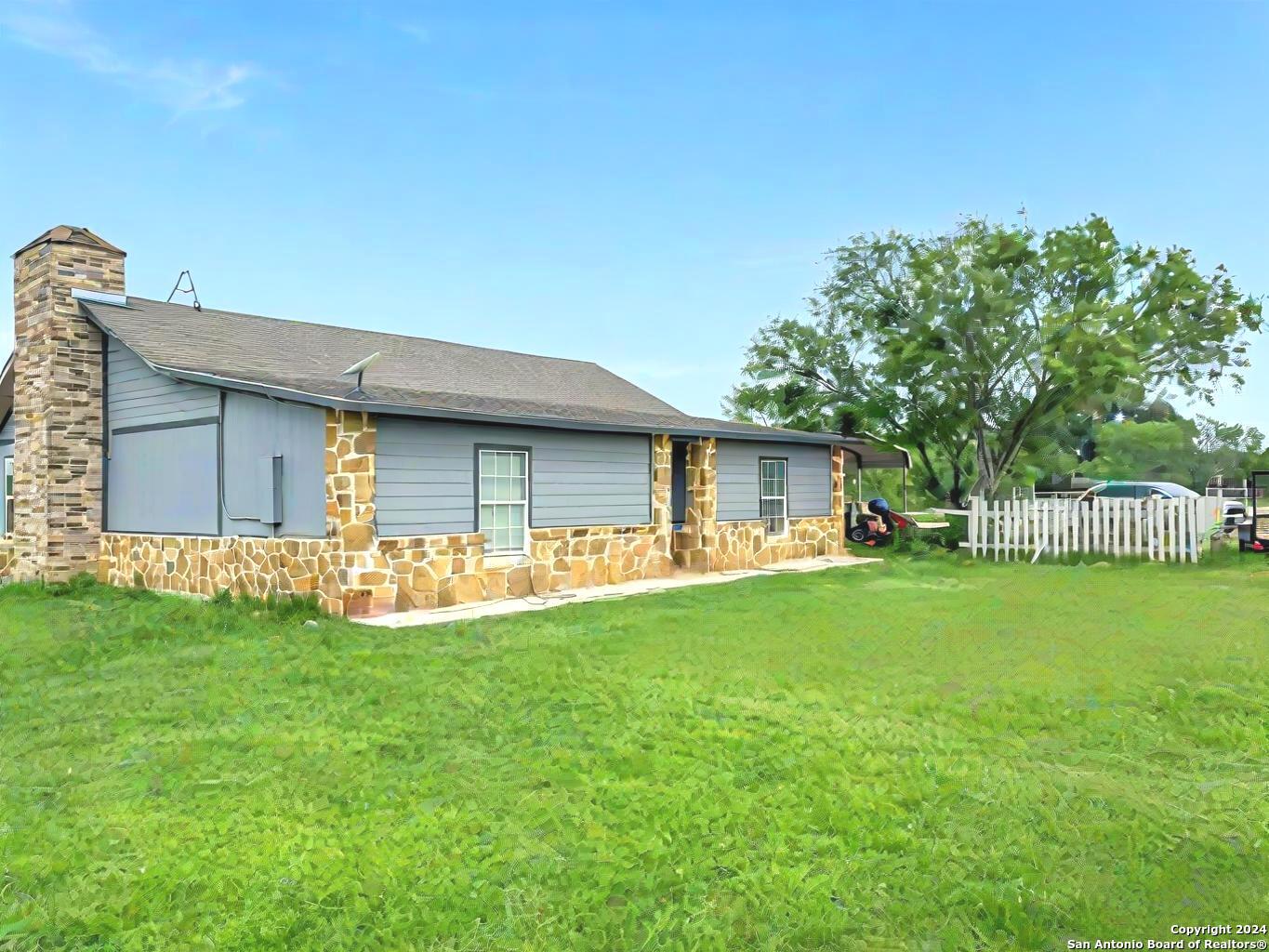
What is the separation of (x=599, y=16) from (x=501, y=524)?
9734 mm

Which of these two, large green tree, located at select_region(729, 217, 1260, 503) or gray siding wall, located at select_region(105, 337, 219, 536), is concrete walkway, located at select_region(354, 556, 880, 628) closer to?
gray siding wall, located at select_region(105, 337, 219, 536)

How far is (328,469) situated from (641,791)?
26.0ft

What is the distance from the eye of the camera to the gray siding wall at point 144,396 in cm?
1324

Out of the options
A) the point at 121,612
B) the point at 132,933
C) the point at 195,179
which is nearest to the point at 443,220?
the point at 195,179

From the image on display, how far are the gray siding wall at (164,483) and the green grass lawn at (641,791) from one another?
4.71 m

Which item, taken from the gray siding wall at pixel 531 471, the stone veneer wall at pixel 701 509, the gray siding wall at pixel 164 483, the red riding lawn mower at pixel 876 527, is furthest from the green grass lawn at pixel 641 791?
the red riding lawn mower at pixel 876 527

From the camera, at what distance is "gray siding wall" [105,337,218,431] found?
13240mm

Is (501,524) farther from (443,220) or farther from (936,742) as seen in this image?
(443,220)

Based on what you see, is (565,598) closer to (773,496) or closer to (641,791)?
(773,496)

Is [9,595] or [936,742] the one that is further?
[9,595]

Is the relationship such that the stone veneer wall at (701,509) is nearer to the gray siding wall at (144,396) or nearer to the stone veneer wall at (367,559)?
the stone veneer wall at (367,559)

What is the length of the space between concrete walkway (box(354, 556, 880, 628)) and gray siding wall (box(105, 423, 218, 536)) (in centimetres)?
403

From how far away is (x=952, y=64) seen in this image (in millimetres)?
17453

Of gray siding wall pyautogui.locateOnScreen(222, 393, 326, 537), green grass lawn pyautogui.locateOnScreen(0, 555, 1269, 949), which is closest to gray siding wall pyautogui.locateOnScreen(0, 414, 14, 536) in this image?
gray siding wall pyautogui.locateOnScreen(222, 393, 326, 537)
